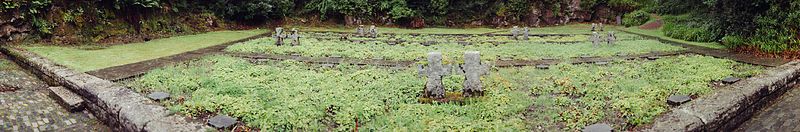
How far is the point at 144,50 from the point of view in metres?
12.8

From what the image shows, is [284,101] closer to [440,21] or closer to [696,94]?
[696,94]

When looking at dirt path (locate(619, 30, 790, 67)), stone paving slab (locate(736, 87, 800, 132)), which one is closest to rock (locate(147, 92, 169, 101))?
stone paving slab (locate(736, 87, 800, 132))

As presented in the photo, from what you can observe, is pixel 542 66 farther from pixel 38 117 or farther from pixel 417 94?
pixel 38 117

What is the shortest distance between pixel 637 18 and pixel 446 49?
13543mm

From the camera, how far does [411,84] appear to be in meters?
7.80

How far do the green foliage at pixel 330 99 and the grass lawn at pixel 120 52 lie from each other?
1.95 metres

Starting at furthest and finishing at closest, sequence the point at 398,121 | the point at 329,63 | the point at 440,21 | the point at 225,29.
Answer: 1. the point at 440,21
2. the point at 225,29
3. the point at 329,63
4. the point at 398,121

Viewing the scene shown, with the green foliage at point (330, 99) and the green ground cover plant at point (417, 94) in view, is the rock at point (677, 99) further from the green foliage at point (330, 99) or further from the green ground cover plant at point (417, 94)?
the green foliage at point (330, 99)

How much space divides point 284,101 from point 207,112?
95 cm

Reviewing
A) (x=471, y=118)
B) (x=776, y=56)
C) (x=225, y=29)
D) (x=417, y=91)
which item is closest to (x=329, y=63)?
(x=417, y=91)

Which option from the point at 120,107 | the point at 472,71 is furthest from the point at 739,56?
the point at 120,107

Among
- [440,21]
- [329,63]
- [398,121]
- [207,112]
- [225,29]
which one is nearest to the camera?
[398,121]

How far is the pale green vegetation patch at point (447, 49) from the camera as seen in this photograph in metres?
11.7

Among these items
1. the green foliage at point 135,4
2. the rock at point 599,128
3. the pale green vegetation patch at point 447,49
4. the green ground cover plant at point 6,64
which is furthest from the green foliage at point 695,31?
the green ground cover plant at point 6,64
